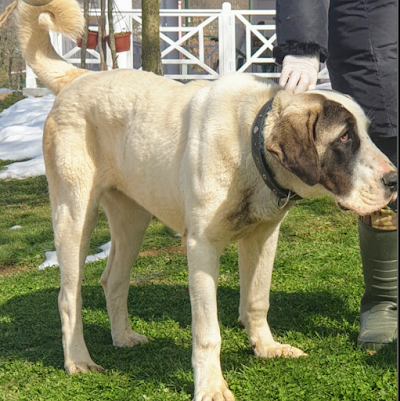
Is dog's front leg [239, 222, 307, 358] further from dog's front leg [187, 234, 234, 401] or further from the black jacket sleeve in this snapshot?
the black jacket sleeve

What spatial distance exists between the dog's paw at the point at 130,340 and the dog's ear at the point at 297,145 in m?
1.78

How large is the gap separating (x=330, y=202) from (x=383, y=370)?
3809 mm

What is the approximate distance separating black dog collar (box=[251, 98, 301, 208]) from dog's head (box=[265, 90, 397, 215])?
2.2 inches

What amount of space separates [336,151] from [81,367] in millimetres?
1927

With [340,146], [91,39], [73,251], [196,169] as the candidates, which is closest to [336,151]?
[340,146]

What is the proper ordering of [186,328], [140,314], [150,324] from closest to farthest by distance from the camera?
[186,328] → [150,324] → [140,314]

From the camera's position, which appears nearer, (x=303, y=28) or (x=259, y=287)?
(x=303, y=28)

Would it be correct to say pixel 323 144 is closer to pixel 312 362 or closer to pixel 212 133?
pixel 212 133

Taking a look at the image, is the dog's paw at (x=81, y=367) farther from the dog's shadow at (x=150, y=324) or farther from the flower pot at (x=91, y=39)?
the flower pot at (x=91, y=39)

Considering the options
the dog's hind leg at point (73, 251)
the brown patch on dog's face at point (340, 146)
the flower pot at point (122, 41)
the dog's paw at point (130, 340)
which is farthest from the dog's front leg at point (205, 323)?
the flower pot at point (122, 41)

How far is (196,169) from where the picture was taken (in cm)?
317

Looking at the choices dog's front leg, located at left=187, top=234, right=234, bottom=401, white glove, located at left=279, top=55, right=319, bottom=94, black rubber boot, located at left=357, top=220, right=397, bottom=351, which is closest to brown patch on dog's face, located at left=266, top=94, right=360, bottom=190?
white glove, located at left=279, top=55, right=319, bottom=94

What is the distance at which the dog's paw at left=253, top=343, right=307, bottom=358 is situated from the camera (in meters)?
3.65

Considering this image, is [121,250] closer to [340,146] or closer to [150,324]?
[150,324]
